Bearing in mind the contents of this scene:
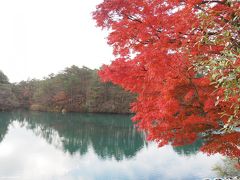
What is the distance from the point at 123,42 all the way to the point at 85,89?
1591 inches

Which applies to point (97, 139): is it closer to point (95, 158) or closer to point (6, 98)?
point (95, 158)

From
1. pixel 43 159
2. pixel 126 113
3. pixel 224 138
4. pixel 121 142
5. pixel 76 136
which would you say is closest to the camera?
pixel 224 138

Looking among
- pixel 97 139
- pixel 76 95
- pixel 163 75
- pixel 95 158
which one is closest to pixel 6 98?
pixel 76 95

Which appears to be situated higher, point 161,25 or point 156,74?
point 161,25

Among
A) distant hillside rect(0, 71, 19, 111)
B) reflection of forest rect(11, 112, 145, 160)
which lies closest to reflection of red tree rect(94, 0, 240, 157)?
reflection of forest rect(11, 112, 145, 160)

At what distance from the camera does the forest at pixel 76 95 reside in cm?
4334

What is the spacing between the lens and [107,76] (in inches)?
235

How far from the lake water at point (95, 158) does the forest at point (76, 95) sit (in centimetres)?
1860

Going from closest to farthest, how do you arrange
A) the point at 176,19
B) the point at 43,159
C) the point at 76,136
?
the point at 176,19
the point at 43,159
the point at 76,136

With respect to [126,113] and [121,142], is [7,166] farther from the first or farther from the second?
[126,113]

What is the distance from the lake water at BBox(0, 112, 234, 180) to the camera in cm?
1266

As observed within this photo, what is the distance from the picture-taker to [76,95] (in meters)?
45.6

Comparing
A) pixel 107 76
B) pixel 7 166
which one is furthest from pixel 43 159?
pixel 107 76

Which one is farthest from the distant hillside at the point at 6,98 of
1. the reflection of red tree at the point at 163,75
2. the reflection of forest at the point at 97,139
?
the reflection of red tree at the point at 163,75
